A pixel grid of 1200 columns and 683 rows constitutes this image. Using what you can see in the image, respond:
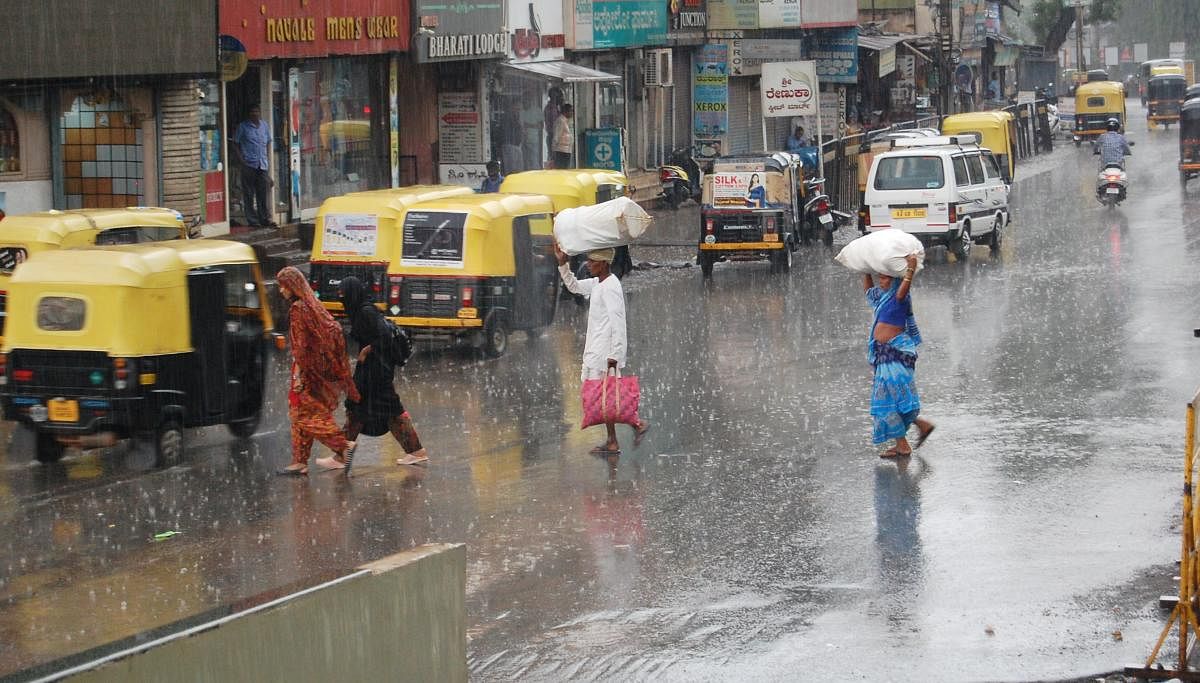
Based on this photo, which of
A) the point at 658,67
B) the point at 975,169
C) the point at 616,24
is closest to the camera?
the point at 975,169

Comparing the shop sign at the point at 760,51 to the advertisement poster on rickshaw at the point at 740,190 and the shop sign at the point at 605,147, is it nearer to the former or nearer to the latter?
the shop sign at the point at 605,147

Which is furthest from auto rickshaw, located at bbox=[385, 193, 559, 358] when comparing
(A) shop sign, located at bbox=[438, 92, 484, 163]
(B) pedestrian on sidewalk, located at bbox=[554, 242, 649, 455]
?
(A) shop sign, located at bbox=[438, 92, 484, 163]

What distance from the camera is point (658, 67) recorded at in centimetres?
3606

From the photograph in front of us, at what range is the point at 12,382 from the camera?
11406 millimetres

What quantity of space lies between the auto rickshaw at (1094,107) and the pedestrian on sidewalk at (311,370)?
5090 cm

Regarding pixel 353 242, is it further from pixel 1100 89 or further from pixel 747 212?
pixel 1100 89

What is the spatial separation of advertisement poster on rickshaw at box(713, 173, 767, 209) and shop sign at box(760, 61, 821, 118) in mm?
7956

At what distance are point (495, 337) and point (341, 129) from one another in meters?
11.3

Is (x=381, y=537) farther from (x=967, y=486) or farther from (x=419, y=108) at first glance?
(x=419, y=108)

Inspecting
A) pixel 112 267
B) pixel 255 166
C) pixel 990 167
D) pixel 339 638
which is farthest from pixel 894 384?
pixel 990 167

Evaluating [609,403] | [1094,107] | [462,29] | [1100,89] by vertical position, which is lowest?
[609,403]

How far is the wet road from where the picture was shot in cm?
776

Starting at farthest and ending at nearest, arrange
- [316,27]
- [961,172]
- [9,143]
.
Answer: [961,172], [316,27], [9,143]

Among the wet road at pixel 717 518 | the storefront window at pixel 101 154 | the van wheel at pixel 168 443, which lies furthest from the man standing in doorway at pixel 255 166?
the van wheel at pixel 168 443
